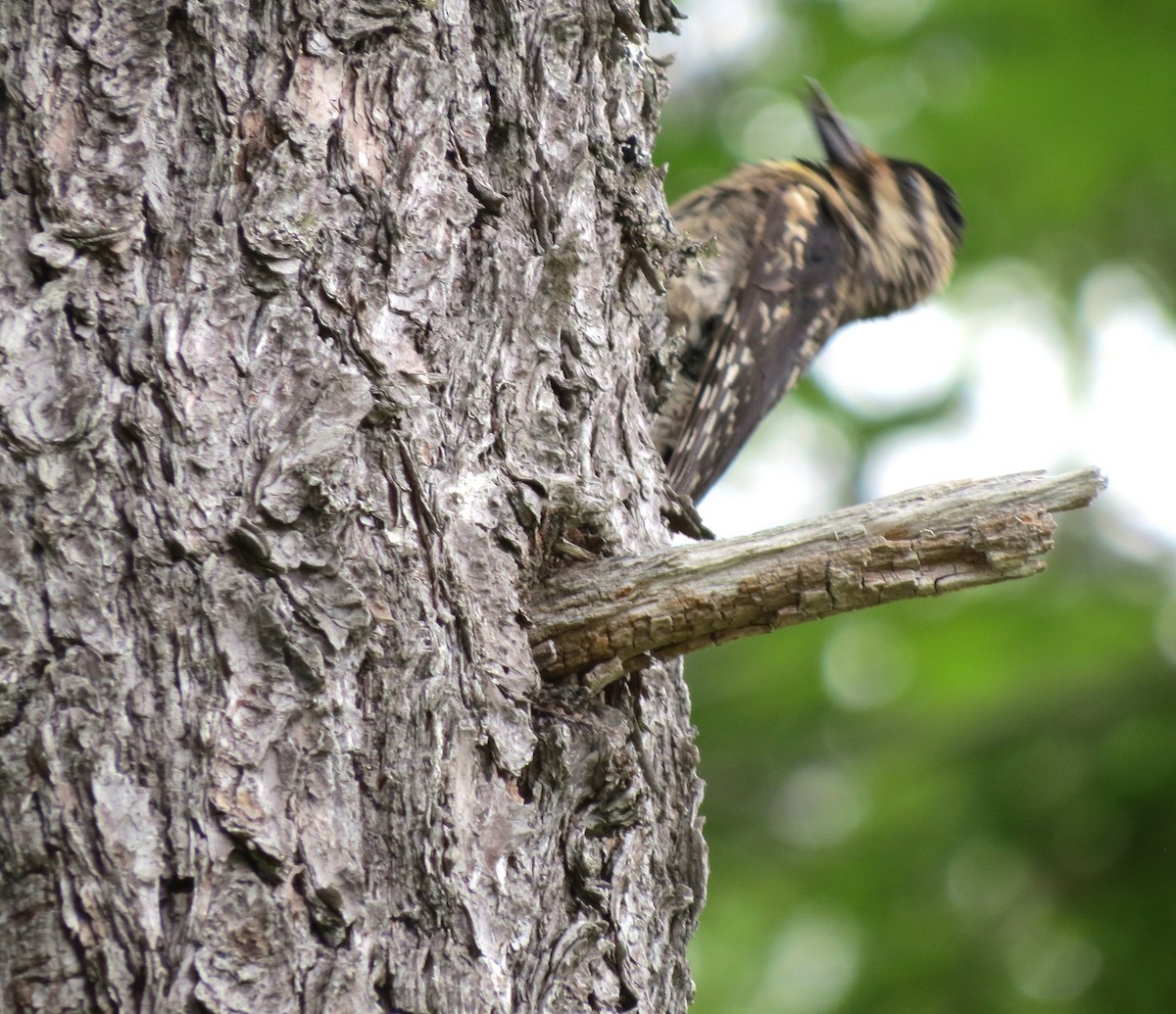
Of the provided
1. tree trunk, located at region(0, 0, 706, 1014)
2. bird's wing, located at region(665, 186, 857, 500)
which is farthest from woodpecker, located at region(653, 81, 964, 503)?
tree trunk, located at region(0, 0, 706, 1014)

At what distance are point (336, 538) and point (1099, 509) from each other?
7.08 meters

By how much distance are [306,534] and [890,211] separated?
3528mm

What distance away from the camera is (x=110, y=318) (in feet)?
4.96

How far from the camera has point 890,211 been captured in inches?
178

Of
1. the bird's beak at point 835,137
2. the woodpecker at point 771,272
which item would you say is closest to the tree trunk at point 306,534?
the woodpecker at point 771,272

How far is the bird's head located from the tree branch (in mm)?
2983

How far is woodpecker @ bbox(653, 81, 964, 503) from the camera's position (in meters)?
3.87

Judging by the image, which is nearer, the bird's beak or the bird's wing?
the bird's wing

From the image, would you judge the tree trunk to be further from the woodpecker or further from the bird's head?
the bird's head

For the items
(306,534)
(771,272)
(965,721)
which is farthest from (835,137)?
(306,534)

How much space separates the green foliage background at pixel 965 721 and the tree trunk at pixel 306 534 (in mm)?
3802

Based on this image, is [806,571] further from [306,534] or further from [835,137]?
[835,137]

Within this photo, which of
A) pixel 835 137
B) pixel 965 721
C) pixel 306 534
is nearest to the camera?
pixel 306 534

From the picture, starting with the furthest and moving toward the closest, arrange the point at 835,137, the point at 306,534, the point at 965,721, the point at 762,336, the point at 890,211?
the point at 965,721 < the point at 890,211 < the point at 835,137 < the point at 762,336 < the point at 306,534
